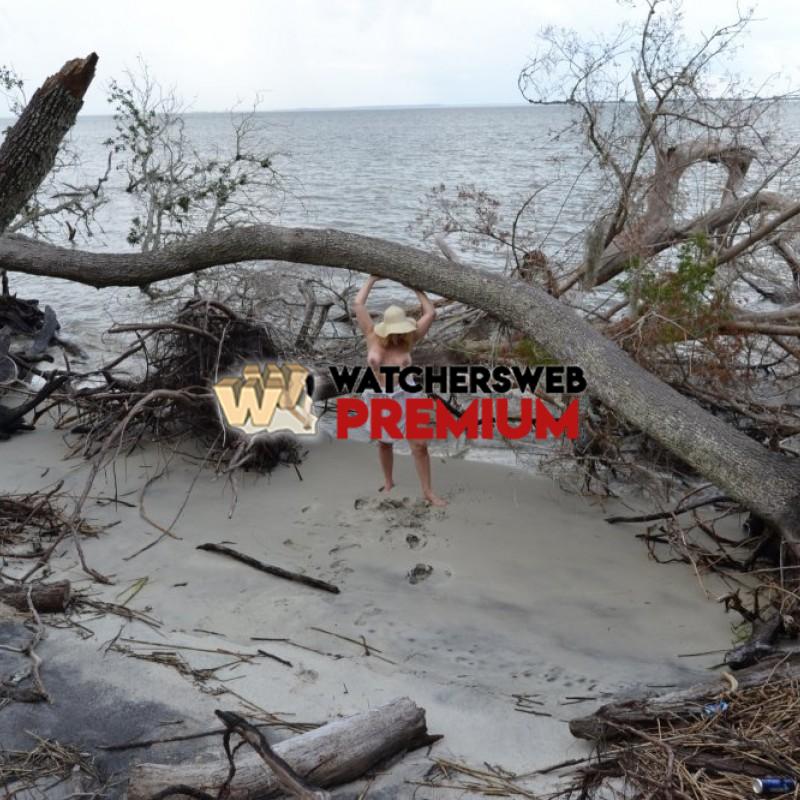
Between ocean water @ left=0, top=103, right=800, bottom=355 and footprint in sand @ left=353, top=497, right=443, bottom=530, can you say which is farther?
ocean water @ left=0, top=103, right=800, bottom=355

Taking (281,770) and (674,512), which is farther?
(674,512)

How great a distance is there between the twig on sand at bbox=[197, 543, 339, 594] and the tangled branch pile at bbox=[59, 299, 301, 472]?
1401mm

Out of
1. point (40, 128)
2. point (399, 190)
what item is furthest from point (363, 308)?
point (399, 190)

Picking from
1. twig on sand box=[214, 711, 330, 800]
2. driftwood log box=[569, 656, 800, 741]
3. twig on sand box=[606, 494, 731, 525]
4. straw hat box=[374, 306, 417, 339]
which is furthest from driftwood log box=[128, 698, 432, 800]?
straw hat box=[374, 306, 417, 339]

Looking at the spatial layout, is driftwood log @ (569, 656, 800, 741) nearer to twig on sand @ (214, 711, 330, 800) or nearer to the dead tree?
twig on sand @ (214, 711, 330, 800)

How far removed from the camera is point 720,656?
4.66 metres

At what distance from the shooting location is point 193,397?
7305 mm

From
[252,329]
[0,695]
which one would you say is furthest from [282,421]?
[0,695]

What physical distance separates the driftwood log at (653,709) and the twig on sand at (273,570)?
7.42 feet

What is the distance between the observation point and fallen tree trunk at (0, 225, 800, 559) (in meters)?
4.82

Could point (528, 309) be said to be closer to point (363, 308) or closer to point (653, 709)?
point (363, 308)

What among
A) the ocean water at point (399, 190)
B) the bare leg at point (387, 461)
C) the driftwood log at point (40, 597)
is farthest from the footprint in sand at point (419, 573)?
the ocean water at point (399, 190)

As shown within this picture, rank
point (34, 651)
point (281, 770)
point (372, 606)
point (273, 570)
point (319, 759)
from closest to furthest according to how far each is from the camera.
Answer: point (281, 770)
point (319, 759)
point (34, 651)
point (372, 606)
point (273, 570)

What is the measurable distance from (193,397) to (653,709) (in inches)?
194
